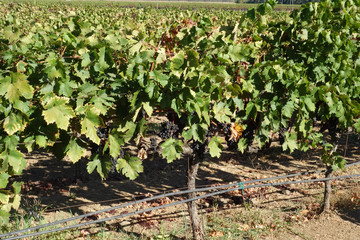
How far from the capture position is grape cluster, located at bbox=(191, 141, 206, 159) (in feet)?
14.8

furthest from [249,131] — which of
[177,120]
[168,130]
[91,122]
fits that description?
[91,122]

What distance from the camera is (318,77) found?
480 cm

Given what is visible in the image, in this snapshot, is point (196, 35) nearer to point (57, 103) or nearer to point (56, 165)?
point (57, 103)

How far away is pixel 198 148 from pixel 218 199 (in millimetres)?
2049

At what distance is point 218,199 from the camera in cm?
636

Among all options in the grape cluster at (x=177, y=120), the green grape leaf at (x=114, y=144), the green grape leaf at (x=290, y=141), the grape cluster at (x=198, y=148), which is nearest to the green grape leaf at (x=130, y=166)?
the green grape leaf at (x=114, y=144)

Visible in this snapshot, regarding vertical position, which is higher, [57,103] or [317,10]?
[317,10]

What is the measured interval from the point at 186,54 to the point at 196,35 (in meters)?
0.32

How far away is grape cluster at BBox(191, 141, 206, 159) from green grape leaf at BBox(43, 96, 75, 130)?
1584 millimetres

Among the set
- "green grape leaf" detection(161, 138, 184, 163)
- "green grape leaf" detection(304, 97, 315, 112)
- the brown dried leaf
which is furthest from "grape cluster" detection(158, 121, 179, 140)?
the brown dried leaf

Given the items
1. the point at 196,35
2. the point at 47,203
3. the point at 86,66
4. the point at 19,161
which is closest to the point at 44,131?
the point at 19,161

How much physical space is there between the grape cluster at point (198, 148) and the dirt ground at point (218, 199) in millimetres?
528

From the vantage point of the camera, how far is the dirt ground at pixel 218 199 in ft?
17.6

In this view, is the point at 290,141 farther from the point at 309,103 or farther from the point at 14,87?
the point at 14,87
